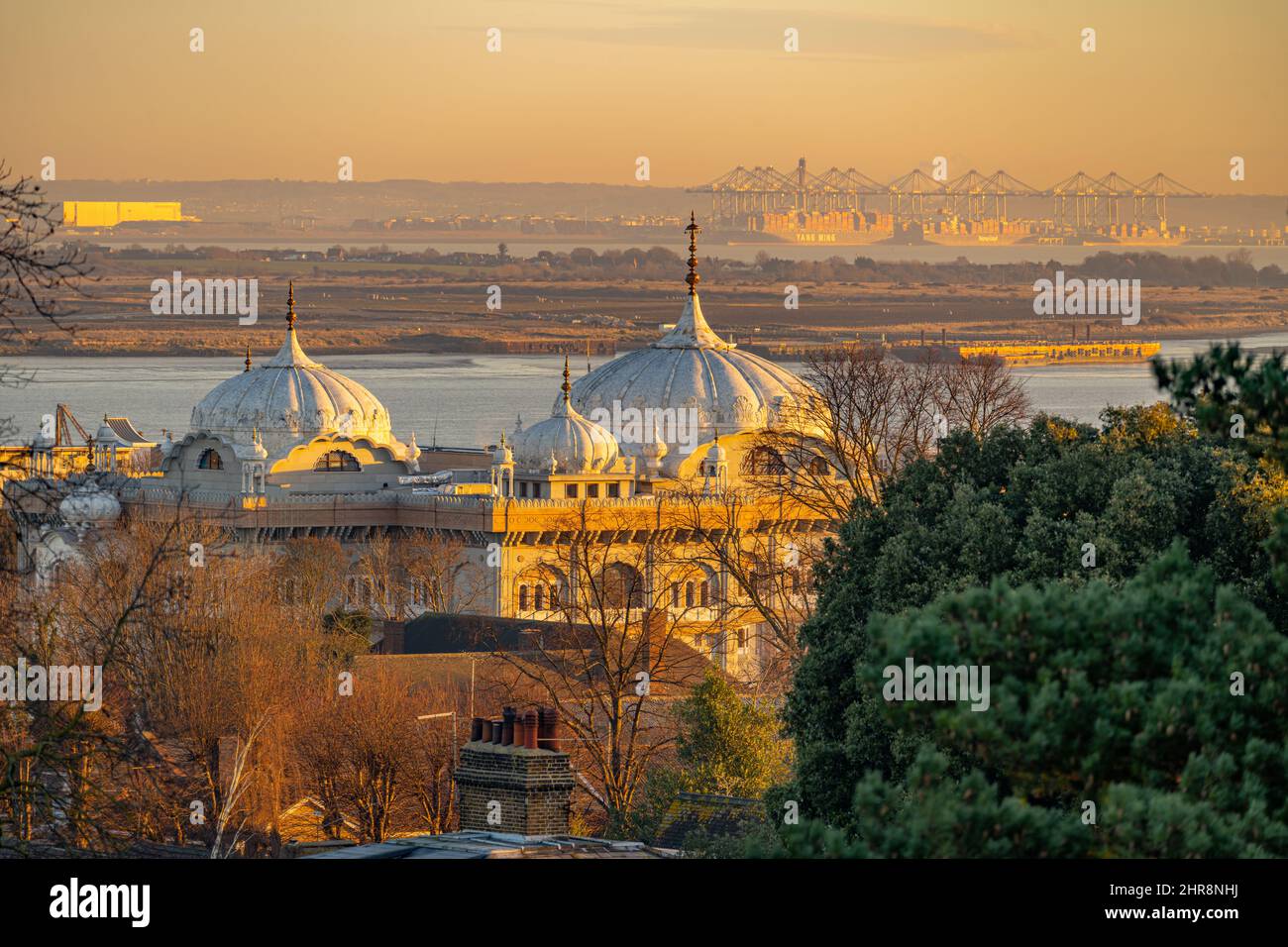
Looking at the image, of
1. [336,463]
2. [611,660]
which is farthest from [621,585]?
[611,660]

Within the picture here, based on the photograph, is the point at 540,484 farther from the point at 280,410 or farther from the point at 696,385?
the point at 696,385

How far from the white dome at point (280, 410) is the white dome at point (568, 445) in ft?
26.8

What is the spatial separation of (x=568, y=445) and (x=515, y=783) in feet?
175

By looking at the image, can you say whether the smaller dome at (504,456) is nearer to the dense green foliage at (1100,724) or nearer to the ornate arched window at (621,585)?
the ornate arched window at (621,585)

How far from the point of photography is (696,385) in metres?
101

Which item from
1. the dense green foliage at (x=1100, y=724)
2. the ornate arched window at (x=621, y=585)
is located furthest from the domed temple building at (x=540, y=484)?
the dense green foliage at (x=1100, y=724)

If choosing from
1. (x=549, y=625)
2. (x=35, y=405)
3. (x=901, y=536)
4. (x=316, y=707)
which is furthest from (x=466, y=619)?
(x=35, y=405)

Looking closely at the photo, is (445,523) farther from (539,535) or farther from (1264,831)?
(1264,831)

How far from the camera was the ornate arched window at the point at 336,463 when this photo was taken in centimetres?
9775

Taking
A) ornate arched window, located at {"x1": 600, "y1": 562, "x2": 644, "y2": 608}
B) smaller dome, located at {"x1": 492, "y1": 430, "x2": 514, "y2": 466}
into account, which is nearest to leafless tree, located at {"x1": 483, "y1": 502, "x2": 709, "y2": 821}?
ornate arched window, located at {"x1": 600, "y1": 562, "x2": 644, "y2": 608}

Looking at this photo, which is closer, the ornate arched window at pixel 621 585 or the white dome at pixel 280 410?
the ornate arched window at pixel 621 585

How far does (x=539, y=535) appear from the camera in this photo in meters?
90.2

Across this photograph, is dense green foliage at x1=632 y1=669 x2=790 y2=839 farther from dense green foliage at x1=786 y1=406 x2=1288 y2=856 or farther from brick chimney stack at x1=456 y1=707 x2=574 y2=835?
dense green foliage at x1=786 y1=406 x2=1288 y2=856

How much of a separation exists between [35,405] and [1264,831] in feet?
552
